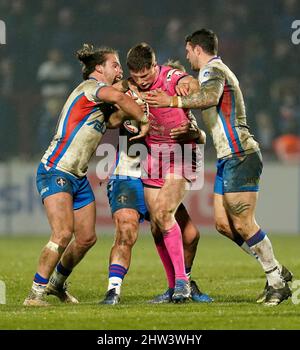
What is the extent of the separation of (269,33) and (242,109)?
1230cm

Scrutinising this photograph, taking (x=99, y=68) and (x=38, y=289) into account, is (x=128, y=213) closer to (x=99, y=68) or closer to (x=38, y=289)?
(x=38, y=289)

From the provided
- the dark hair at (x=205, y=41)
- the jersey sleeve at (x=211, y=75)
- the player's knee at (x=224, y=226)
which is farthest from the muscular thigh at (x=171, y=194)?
the dark hair at (x=205, y=41)

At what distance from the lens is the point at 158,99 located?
938 cm

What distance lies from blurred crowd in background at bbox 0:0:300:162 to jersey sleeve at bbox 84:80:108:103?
32.6ft

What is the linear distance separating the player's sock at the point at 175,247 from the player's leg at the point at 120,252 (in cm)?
31

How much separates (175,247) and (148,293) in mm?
1382

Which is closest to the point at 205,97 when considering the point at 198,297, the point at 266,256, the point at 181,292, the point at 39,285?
the point at 266,256

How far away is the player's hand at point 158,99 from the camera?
9.36 meters

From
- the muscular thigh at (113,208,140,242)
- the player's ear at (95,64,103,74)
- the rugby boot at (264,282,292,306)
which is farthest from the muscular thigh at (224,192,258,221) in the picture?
the player's ear at (95,64,103,74)

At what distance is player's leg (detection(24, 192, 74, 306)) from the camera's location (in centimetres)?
956

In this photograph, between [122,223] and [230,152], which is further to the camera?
[122,223]

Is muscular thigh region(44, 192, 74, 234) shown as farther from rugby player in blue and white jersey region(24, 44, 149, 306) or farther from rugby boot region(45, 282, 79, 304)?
rugby boot region(45, 282, 79, 304)

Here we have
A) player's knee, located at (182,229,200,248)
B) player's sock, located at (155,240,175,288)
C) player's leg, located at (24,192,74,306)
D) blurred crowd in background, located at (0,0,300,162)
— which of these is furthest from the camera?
blurred crowd in background, located at (0,0,300,162)
